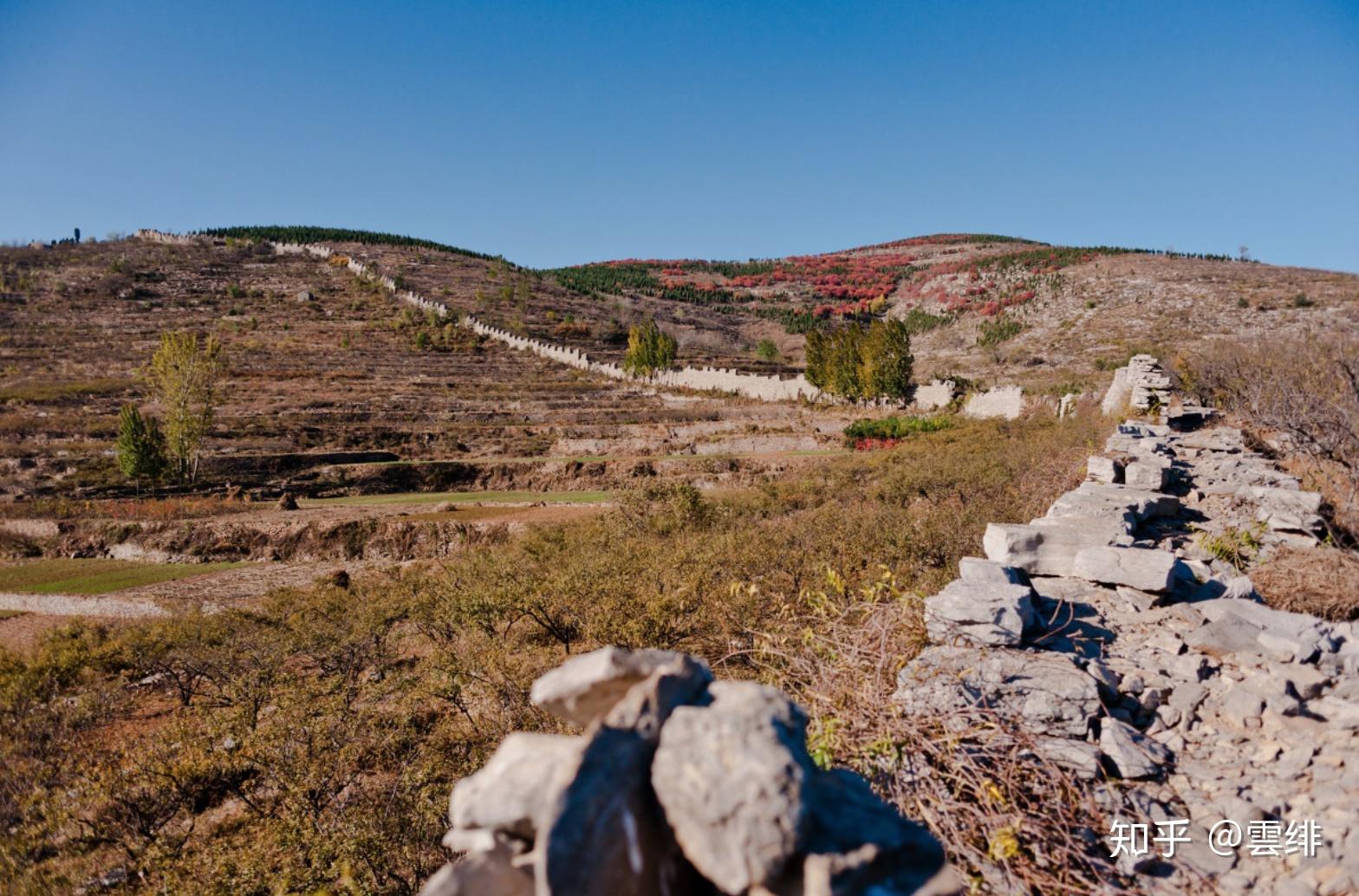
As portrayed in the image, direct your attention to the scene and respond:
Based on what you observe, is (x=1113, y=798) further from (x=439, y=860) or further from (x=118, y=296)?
(x=118, y=296)

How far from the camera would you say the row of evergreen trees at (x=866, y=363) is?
3722cm

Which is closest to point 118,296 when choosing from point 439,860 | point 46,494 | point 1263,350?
point 46,494

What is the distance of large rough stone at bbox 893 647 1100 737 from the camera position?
334 centimetres

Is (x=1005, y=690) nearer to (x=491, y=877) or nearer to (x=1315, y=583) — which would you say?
(x=491, y=877)

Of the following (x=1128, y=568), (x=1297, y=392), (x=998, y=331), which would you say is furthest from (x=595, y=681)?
(x=998, y=331)

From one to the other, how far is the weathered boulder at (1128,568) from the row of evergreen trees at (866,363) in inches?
1321

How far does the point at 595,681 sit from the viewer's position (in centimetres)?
203

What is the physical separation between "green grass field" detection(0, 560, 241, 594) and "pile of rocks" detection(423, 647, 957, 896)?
2188 centimetres

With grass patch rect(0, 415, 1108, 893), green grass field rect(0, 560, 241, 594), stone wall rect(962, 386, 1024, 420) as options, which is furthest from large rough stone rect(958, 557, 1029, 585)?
stone wall rect(962, 386, 1024, 420)

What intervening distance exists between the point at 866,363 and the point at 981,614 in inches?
1413

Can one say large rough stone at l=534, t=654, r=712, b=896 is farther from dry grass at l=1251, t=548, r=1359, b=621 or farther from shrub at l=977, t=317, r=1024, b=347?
shrub at l=977, t=317, r=1024, b=347

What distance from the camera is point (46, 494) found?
90.7 ft

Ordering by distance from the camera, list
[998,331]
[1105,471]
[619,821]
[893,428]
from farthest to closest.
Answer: [998,331] → [893,428] → [1105,471] → [619,821]

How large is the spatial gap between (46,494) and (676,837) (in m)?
37.7
